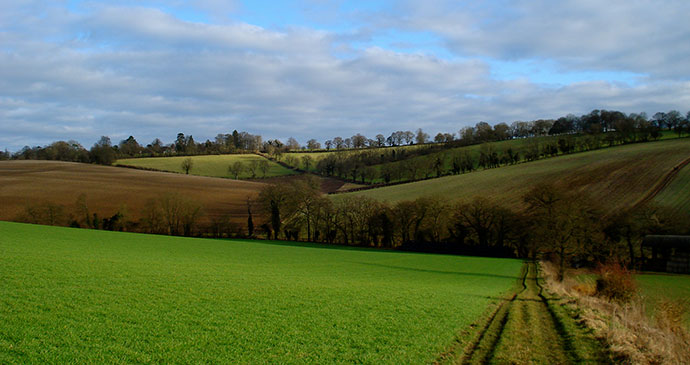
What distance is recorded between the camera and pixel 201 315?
1326cm

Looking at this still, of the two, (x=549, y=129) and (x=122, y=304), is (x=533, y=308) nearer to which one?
(x=122, y=304)

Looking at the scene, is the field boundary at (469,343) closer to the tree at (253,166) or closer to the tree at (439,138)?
the tree at (253,166)

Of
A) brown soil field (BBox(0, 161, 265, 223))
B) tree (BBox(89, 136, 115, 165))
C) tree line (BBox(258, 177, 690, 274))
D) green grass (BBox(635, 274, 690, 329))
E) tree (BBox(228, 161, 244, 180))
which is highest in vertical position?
tree (BBox(89, 136, 115, 165))

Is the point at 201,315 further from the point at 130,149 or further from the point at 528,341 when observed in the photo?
the point at 130,149

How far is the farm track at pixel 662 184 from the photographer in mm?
66594

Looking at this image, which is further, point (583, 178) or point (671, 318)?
point (583, 178)

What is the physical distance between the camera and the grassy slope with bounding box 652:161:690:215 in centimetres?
6293

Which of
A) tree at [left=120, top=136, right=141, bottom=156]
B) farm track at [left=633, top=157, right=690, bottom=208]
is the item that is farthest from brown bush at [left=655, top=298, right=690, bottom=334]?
tree at [left=120, top=136, right=141, bottom=156]

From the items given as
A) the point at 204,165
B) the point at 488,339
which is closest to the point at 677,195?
the point at 488,339

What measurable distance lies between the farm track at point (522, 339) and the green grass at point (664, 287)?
14246mm

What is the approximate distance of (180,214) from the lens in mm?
67188

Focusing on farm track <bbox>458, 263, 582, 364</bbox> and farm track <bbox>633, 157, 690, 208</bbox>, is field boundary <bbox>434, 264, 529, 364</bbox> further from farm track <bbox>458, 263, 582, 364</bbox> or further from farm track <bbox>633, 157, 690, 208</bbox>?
farm track <bbox>633, 157, 690, 208</bbox>

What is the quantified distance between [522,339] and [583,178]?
79.3 meters

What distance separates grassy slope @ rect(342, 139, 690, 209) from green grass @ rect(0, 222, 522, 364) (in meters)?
63.2
